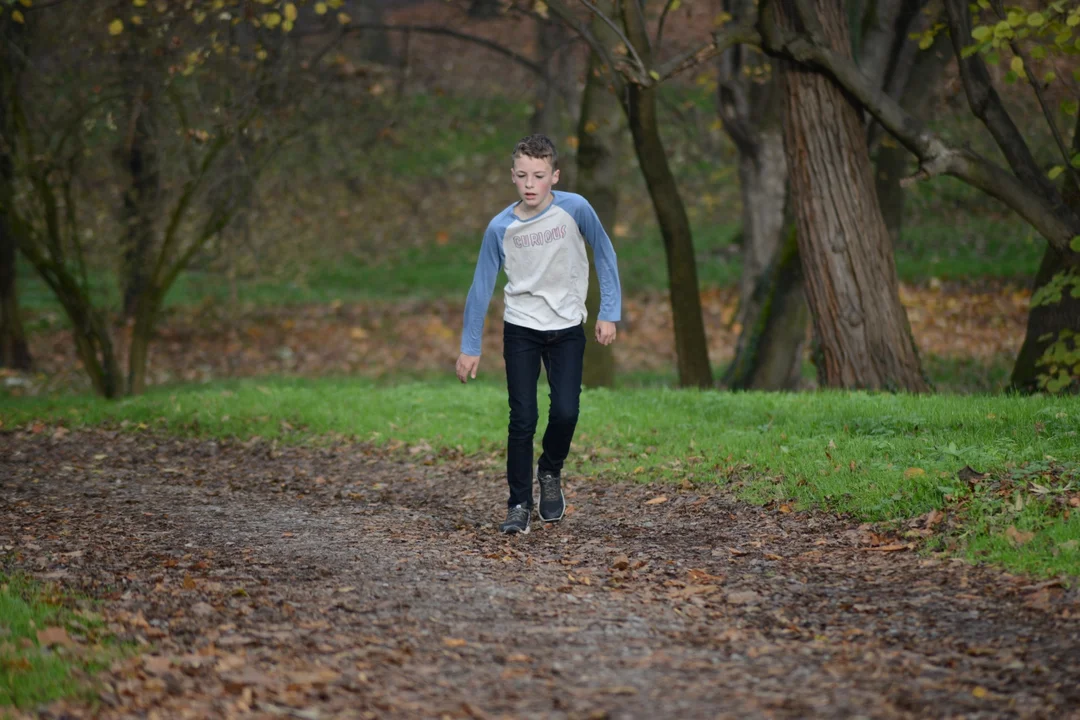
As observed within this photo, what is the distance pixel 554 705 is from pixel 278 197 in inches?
724

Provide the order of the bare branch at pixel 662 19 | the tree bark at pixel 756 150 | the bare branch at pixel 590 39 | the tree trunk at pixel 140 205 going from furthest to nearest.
Answer: the tree trunk at pixel 140 205 < the tree bark at pixel 756 150 < the bare branch at pixel 590 39 < the bare branch at pixel 662 19

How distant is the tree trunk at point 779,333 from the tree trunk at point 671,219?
0.49 metres

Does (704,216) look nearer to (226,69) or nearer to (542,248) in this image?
(226,69)

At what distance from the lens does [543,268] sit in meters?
5.91

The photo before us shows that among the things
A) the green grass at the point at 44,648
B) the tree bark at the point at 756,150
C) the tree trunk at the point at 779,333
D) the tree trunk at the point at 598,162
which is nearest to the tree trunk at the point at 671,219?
the tree trunk at the point at 779,333

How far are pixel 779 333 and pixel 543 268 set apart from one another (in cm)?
663

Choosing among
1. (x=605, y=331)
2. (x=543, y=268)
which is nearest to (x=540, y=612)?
(x=605, y=331)

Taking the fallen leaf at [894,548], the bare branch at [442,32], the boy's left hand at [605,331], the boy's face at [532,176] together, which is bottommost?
the fallen leaf at [894,548]

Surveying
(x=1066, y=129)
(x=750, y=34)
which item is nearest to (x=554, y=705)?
(x=750, y=34)

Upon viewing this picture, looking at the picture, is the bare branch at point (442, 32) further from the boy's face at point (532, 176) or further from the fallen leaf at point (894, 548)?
the fallen leaf at point (894, 548)

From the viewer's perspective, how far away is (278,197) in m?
20.9

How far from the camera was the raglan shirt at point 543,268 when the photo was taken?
5914mm

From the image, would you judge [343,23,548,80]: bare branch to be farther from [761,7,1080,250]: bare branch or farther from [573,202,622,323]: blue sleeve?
[573,202,622,323]: blue sleeve

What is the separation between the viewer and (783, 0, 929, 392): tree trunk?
960cm
